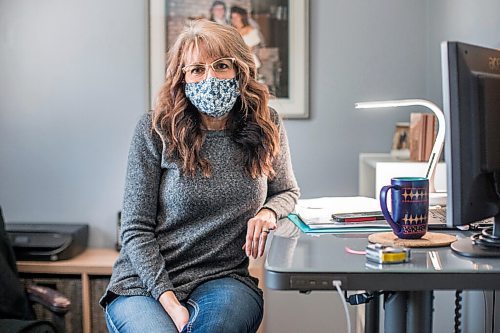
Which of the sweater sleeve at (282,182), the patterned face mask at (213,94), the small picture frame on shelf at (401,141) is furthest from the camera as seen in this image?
the small picture frame on shelf at (401,141)

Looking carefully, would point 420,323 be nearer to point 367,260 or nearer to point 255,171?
point 367,260

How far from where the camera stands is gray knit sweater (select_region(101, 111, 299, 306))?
6.18 feet

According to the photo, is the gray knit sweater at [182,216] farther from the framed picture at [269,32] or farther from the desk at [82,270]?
the framed picture at [269,32]

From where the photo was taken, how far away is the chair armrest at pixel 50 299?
2482mm

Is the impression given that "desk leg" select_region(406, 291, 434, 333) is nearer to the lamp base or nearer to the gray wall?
the lamp base

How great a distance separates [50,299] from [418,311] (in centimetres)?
149

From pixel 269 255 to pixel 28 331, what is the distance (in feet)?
4.29

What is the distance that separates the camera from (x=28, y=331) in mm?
2396

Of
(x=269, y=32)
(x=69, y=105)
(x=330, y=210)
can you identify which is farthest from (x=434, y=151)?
(x=69, y=105)

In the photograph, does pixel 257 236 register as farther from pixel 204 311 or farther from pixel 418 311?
pixel 418 311

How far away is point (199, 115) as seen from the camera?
2002mm

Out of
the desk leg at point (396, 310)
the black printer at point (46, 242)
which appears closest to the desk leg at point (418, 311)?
the desk leg at point (396, 310)

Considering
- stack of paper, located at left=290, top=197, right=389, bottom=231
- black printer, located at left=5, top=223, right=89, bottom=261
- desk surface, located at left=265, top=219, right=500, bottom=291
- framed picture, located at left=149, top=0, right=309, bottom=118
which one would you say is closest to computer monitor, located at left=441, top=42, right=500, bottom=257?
desk surface, located at left=265, top=219, right=500, bottom=291

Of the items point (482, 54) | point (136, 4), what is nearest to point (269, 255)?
point (482, 54)
